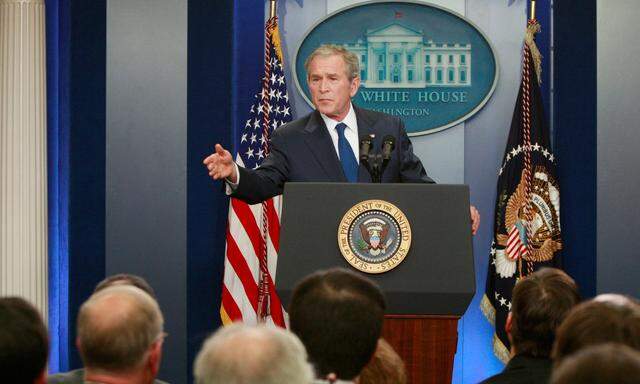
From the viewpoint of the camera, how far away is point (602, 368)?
4.97ft

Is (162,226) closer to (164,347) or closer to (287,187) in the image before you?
(164,347)

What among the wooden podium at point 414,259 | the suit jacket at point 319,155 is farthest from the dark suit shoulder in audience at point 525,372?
the suit jacket at point 319,155

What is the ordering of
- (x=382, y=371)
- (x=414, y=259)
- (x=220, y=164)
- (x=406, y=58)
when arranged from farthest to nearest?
(x=406, y=58), (x=220, y=164), (x=414, y=259), (x=382, y=371)

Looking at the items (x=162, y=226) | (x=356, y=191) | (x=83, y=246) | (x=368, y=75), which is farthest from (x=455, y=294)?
(x=368, y=75)

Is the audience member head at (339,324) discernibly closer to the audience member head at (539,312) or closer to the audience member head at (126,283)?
the audience member head at (539,312)

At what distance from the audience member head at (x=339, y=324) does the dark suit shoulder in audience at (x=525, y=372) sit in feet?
1.77

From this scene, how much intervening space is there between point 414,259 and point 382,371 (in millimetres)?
1265

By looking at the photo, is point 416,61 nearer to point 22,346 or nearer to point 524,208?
point 524,208

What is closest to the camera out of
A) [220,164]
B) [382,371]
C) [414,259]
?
[382,371]

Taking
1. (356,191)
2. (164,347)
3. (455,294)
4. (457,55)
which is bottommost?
(164,347)

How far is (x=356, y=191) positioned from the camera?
3846 mm

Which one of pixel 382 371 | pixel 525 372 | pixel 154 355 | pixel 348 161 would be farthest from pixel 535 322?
pixel 348 161

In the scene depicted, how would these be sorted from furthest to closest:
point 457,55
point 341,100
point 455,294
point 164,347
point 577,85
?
point 457,55, point 577,85, point 164,347, point 341,100, point 455,294

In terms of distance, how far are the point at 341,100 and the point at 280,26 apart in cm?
218
